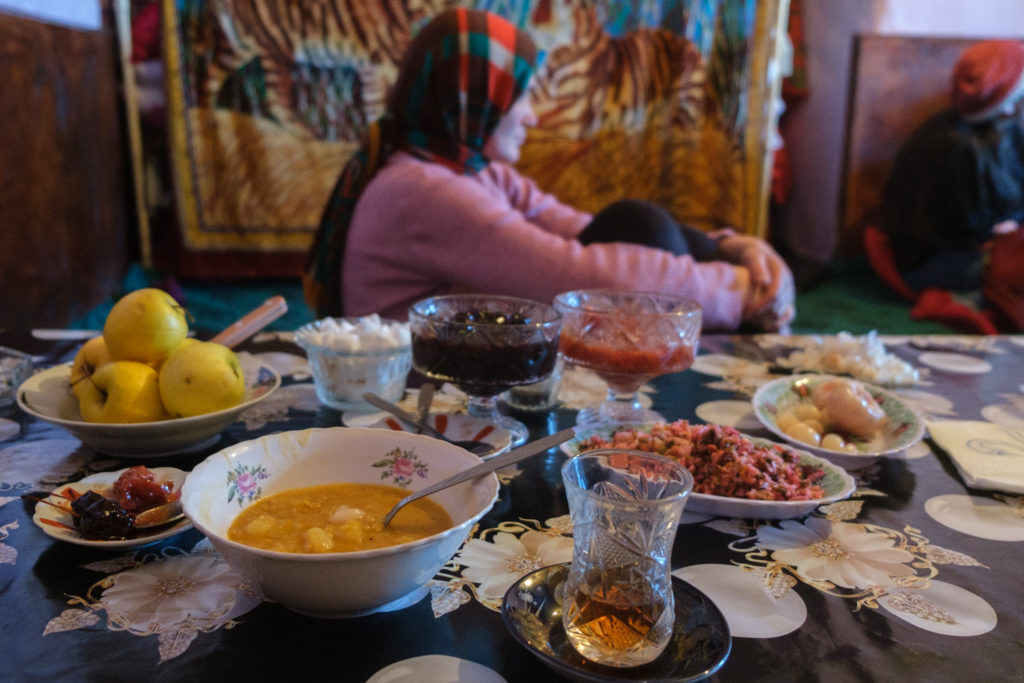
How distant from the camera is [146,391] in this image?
36.5 inches

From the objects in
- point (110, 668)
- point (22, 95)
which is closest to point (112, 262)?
point (22, 95)

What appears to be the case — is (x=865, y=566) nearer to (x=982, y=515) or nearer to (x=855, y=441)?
(x=982, y=515)

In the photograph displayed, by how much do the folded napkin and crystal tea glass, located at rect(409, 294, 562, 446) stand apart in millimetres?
549

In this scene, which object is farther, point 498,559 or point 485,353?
point 485,353

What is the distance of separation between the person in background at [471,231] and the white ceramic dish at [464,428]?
0.73 meters

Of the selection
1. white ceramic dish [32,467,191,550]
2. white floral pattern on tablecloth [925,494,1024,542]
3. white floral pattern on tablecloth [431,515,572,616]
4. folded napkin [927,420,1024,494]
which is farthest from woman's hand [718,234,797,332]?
white ceramic dish [32,467,191,550]

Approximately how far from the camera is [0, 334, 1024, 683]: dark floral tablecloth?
0.58 meters

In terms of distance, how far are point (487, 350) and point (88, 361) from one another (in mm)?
525

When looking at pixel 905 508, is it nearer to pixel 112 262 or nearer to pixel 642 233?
pixel 642 233

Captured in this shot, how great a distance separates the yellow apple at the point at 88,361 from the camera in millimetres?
969

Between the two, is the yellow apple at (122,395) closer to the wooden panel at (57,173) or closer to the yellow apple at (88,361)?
the yellow apple at (88,361)

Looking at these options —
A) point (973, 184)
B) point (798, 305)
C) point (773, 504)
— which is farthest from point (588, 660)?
point (973, 184)

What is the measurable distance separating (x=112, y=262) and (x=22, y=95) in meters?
1.08

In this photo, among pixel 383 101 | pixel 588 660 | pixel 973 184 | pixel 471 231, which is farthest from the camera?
pixel 973 184
